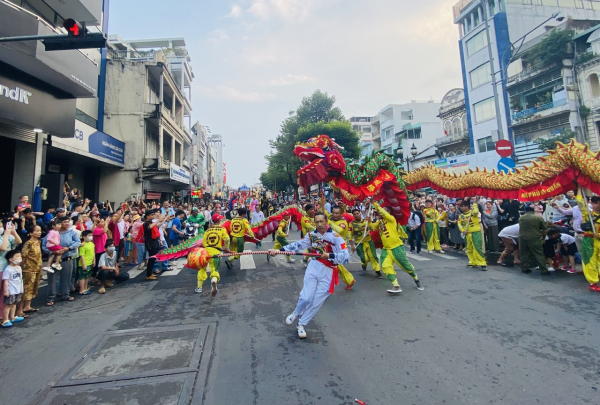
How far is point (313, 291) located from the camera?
4023 millimetres

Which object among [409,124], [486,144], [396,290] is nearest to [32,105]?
[396,290]

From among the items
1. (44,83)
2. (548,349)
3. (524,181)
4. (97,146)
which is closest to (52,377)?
(548,349)

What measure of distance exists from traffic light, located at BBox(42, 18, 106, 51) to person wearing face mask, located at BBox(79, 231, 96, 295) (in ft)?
11.7

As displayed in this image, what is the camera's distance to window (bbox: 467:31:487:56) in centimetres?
2528

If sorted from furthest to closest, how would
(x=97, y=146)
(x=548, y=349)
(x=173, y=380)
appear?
(x=97, y=146)
(x=548, y=349)
(x=173, y=380)

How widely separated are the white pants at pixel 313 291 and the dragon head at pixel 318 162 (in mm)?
3147

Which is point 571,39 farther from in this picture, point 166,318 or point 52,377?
point 52,377

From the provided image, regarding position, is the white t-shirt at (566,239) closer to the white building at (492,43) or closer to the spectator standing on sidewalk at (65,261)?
the spectator standing on sidewalk at (65,261)

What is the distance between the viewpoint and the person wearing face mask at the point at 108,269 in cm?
642

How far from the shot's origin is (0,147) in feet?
34.9

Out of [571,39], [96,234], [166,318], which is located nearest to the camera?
[166,318]

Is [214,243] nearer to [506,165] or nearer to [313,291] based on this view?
[313,291]

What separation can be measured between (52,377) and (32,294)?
2.83m

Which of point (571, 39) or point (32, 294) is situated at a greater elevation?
point (571, 39)
